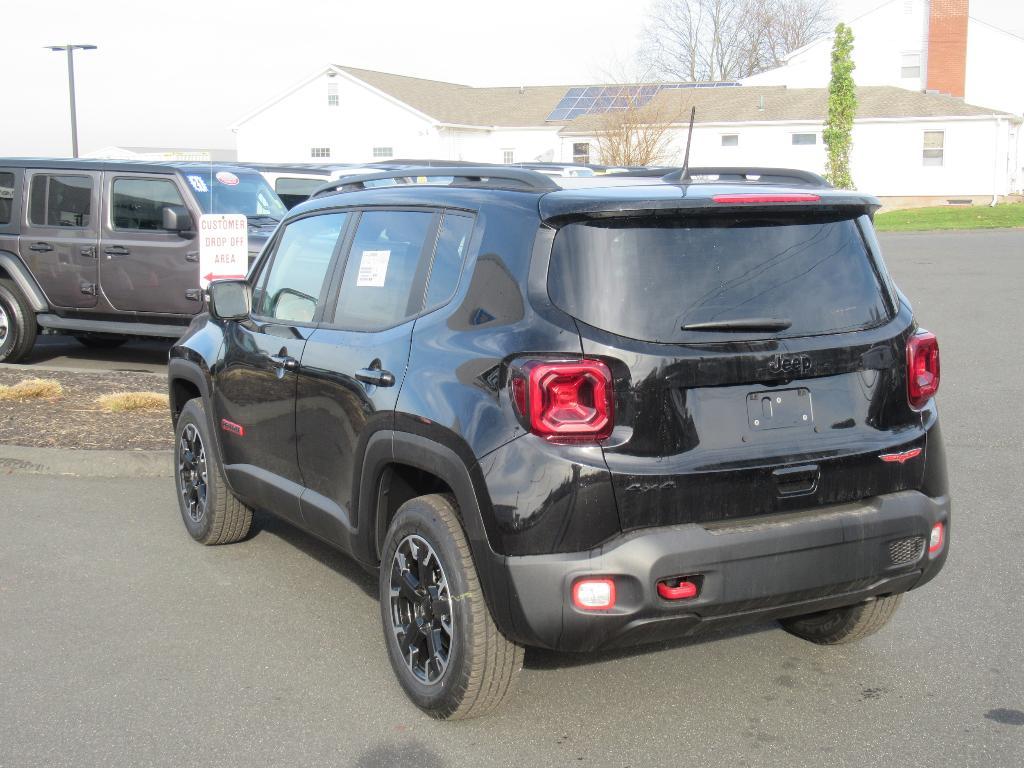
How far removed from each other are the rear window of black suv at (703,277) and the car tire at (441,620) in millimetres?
937

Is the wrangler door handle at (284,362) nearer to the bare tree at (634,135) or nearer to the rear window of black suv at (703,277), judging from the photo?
the rear window of black suv at (703,277)

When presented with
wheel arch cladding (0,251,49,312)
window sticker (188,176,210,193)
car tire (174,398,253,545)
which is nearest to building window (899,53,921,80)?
window sticker (188,176,210,193)

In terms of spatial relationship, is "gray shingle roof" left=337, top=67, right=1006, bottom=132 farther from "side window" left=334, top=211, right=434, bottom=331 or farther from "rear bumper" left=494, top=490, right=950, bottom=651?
"rear bumper" left=494, top=490, right=950, bottom=651

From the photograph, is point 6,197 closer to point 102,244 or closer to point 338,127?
point 102,244

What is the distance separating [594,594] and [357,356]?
1.50 meters

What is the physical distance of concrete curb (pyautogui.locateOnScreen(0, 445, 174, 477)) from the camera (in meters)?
8.11

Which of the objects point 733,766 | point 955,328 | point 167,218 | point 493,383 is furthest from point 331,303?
point 955,328

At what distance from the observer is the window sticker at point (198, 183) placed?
1237 centimetres

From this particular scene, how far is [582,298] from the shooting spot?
3.83 meters

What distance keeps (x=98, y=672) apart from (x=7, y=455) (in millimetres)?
4046

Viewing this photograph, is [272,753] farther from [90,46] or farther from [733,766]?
[90,46]

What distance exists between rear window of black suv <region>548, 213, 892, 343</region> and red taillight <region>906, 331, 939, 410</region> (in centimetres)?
20

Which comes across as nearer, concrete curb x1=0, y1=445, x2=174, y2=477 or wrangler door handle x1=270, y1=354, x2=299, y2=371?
wrangler door handle x1=270, y1=354, x2=299, y2=371

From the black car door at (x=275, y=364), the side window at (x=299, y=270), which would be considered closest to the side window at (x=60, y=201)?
the black car door at (x=275, y=364)
